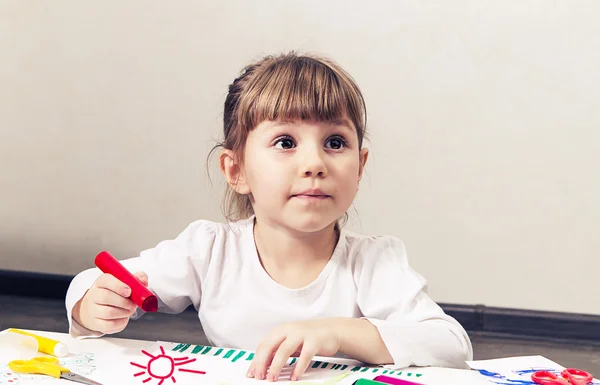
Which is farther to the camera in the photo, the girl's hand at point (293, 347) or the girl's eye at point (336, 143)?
the girl's eye at point (336, 143)

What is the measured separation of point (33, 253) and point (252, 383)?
1871 mm

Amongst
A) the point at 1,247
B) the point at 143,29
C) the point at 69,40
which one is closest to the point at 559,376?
the point at 143,29

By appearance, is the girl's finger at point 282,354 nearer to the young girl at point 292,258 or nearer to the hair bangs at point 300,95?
the young girl at point 292,258

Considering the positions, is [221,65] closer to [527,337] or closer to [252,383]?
[527,337]

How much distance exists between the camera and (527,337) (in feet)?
6.39

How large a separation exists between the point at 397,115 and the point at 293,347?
143 cm

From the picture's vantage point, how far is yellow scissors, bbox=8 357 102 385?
1.87 ft

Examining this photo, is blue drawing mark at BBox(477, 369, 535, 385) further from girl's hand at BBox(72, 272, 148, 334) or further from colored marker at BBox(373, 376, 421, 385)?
girl's hand at BBox(72, 272, 148, 334)

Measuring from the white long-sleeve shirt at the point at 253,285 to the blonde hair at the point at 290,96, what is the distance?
12 cm

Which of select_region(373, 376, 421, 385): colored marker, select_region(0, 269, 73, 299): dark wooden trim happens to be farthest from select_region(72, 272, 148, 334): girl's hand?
select_region(0, 269, 73, 299): dark wooden trim

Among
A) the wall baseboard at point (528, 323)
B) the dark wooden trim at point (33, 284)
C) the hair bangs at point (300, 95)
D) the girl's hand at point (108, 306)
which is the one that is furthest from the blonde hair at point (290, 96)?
the dark wooden trim at point (33, 284)

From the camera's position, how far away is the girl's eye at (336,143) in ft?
2.46

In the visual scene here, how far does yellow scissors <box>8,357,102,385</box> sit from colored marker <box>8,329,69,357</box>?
27 mm

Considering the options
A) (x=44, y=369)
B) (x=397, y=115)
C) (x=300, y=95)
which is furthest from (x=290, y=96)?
(x=397, y=115)
